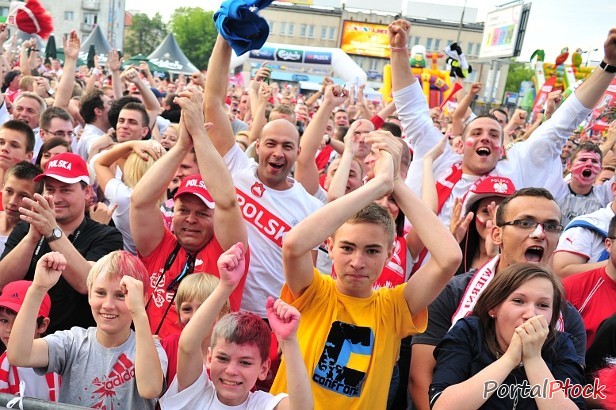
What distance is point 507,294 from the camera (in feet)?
8.05

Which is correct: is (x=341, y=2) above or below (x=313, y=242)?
above

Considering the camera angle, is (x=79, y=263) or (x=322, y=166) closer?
(x=79, y=263)

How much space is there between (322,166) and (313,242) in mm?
4770

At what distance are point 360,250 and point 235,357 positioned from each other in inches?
26.6

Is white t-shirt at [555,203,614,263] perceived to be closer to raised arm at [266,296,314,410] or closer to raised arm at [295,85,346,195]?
raised arm at [295,85,346,195]

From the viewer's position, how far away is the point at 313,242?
2543 mm

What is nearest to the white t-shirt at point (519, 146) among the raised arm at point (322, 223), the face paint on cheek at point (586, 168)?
the face paint on cheek at point (586, 168)

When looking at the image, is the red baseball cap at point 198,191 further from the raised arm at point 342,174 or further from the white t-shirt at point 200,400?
the white t-shirt at point 200,400

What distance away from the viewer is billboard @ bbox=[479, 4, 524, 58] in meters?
36.5

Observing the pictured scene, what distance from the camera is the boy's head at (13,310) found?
2.94m

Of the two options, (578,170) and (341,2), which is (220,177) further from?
(341,2)

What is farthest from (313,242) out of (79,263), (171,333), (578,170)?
(578,170)

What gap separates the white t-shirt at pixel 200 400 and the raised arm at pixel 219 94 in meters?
1.76

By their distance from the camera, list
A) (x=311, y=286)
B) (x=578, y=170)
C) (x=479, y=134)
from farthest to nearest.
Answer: (x=578, y=170)
(x=479, y=134)
(x=311, y=286)
